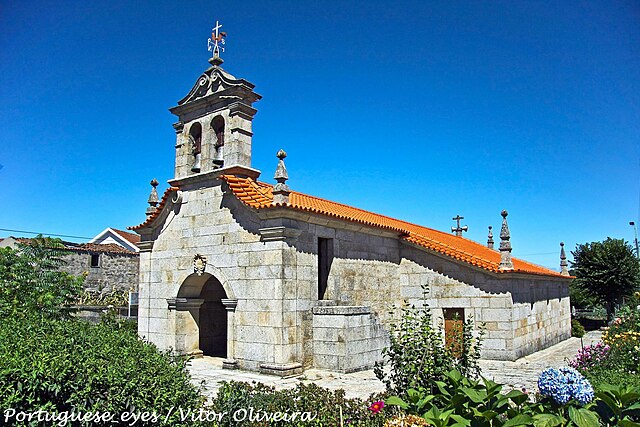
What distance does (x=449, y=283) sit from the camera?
15.9 meters

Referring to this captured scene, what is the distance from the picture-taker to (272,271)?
39.7 ft

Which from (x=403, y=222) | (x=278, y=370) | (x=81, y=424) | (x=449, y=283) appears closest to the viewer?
(x=81, y=424)

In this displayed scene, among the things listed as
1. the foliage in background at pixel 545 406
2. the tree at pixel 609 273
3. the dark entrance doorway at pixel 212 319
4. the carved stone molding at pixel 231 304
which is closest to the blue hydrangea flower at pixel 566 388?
the foliage in background at pixel 545 406

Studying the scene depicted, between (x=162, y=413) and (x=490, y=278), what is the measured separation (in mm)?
11990

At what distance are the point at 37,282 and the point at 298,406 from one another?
1215 cm

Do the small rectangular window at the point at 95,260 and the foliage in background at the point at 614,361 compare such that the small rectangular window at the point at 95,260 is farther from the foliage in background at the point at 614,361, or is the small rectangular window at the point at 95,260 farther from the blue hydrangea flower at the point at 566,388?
the blue hydrangea flower at the point at 566,388

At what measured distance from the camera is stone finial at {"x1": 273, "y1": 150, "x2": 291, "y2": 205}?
1208 cm

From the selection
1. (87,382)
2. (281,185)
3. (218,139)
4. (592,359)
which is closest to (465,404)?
(87,382)

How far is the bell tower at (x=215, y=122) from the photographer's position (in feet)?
43.7

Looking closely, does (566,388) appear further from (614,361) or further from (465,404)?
(614,361)

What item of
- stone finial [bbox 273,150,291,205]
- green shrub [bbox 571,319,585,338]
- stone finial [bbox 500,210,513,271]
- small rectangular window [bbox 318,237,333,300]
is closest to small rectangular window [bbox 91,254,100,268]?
small rectangular window [bbox 318,237,333,300]

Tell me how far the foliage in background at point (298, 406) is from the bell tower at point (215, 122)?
7909 mm

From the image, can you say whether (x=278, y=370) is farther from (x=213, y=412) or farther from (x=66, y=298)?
(x=66, y=298)

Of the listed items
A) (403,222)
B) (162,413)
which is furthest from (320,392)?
(403,222)
